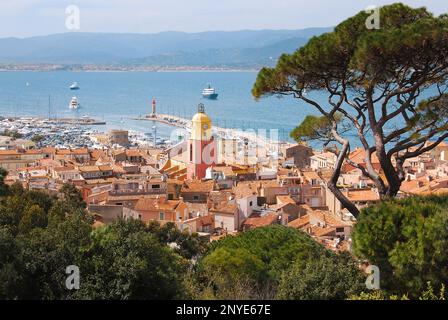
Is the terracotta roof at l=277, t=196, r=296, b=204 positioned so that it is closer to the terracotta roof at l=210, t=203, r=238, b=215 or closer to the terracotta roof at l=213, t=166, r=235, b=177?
the terracotta roof at l=210, t=203, r=238, b=215

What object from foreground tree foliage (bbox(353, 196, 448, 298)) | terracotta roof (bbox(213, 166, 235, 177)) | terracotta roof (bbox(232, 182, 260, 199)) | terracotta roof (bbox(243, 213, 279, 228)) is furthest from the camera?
Answer: terracotta roof (bbox(213, 166, 235, 177))

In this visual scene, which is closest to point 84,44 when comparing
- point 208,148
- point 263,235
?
point 208,148

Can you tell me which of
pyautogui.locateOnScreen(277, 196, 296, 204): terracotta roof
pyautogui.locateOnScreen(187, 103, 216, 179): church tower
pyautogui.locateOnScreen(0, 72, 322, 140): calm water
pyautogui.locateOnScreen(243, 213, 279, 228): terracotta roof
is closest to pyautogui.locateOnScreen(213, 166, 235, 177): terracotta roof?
pyautogui.locateOnScreen(187, 103, 216, 179): church tower

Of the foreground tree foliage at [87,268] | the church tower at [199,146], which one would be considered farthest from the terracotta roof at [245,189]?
the foreground tree foliage at [87,268]

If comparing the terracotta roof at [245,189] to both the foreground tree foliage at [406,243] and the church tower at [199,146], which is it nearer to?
the church tower at [199,146]

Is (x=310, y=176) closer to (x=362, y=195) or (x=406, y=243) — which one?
(x=362, y=195)
